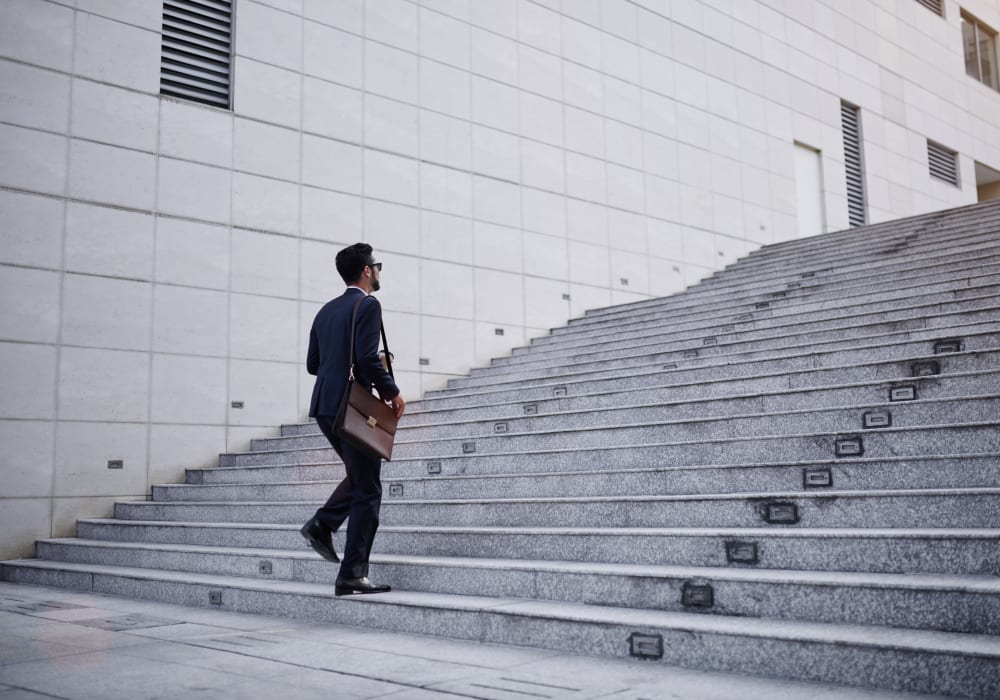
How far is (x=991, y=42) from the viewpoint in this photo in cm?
2570

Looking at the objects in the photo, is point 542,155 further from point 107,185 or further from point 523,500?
point 523,500

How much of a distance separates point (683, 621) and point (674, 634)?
122 millimetres

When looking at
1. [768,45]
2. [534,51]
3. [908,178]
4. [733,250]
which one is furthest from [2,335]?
[908,178]

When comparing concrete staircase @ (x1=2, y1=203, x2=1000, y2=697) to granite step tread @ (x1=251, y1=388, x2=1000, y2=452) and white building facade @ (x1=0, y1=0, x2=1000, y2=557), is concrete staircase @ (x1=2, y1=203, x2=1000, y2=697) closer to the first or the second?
granite step tread @ (x1=251, y1=388, x2=1000, y2=452)

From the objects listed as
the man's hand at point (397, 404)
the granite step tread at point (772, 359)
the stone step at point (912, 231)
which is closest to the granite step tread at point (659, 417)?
the granite step tread at point (772, 359)

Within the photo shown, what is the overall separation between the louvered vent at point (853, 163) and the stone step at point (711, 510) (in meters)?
15.3

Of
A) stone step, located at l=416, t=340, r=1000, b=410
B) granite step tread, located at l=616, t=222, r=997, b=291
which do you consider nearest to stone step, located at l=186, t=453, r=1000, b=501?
stone step, located at l=416, t=340, r=1000, b=410

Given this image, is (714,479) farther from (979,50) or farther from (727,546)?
(979,50)

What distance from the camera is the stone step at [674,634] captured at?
127 inches

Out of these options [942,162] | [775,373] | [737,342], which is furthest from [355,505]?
[942,162]

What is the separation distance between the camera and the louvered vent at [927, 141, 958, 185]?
22203mm

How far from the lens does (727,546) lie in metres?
4.54

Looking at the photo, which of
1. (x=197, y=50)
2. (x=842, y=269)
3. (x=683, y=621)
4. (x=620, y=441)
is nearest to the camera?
(x=683, y=621)

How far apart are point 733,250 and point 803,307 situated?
705 centimetres
